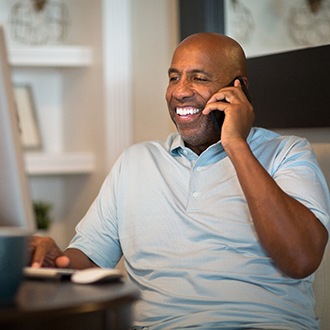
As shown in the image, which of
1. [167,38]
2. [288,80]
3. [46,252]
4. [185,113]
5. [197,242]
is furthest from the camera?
[167,38]

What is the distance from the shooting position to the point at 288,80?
8.34 ft

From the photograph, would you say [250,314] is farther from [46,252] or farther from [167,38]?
[167,38]

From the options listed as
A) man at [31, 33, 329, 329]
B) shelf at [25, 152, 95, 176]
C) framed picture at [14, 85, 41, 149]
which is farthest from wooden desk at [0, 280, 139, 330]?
framed picture at [14, 85, 41, 149]

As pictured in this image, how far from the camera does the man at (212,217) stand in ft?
6.13

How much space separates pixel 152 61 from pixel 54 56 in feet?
1.58

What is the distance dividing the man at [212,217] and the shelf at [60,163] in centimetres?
141

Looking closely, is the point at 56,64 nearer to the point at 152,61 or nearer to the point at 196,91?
the point at 152,61

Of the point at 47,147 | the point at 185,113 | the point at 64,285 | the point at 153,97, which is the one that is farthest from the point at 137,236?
the point at 47,147

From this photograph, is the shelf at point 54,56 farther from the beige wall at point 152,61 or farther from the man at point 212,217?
the man at point 212,217

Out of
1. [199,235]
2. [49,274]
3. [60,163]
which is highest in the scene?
[49,274]

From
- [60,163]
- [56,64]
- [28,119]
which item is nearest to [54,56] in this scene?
[56,64]

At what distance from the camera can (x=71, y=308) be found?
1195 mm

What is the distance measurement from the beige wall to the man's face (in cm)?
106

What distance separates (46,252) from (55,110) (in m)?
2.22
